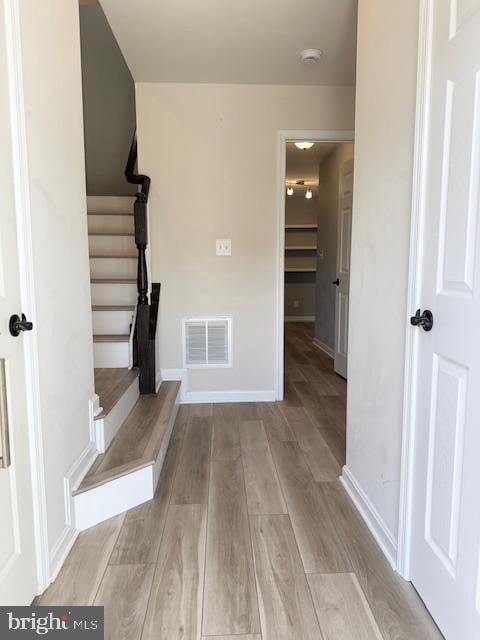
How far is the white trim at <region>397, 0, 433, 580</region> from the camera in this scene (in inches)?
50.2

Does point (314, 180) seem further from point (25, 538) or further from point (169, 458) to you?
point (25, 538)

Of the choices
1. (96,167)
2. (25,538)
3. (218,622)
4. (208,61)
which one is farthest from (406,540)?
(96,167)

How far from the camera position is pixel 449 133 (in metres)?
1.17

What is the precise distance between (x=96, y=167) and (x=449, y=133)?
4532mm

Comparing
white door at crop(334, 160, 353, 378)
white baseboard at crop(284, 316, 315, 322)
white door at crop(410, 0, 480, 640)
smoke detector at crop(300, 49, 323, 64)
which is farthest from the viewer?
white baseboard at crop(284, 316, 315, 322)

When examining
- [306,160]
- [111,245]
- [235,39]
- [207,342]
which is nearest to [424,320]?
[235,39]

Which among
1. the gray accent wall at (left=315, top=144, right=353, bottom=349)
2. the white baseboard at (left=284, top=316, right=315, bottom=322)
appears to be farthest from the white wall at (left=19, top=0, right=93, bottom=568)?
the white baseboard at (left=284, top=316, right=315, bottom=322)

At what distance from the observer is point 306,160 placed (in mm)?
5547

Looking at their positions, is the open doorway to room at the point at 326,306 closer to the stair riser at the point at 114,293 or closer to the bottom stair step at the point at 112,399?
the bottom stair step at the point at 112,399

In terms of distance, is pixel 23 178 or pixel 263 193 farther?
pixel 263 193

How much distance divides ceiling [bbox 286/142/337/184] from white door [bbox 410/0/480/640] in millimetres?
3029

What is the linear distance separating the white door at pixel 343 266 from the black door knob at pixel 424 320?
2.78 m

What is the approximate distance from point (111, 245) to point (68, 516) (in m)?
2.48

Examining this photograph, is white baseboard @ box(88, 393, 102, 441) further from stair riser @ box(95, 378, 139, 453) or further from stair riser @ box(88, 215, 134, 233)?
stair riser @ box(88, 215, 134, 233)
